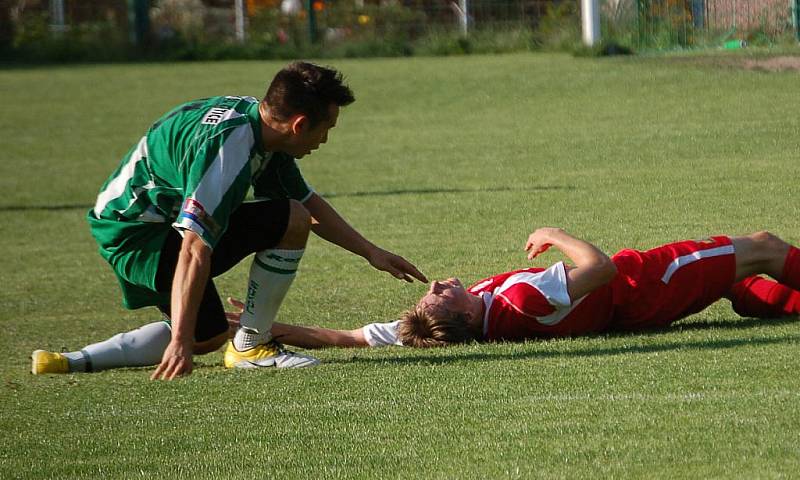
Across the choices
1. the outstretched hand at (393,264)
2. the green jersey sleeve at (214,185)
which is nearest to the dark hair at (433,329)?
the outstretched hand at (393,264)

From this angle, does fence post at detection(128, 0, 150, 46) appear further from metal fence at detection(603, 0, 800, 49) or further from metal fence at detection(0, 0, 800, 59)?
metal fence at detection(603, 0, 800, 49)

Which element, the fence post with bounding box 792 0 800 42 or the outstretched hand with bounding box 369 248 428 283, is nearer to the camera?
the outstretched hand with bounding box 369 248 428 283

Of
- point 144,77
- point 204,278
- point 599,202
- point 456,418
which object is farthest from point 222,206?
point 144,77

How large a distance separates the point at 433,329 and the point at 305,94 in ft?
5.34

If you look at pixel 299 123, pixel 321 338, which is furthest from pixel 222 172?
pixel 321 338

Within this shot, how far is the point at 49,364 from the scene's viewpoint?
22.5ft

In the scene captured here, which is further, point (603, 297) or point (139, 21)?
point (139, 21)

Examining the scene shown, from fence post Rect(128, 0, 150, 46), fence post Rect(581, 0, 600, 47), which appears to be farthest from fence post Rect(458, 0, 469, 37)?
fence post Rect(128, 0, 150, 46)

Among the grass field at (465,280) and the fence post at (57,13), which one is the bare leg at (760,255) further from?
the fence post at (57,13)

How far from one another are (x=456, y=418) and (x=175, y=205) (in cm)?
195

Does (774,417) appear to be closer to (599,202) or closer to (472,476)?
(472,476)

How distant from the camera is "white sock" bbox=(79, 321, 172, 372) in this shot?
6953mm

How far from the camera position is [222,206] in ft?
18.7

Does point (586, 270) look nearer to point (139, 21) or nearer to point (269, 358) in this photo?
point (269, 358)
